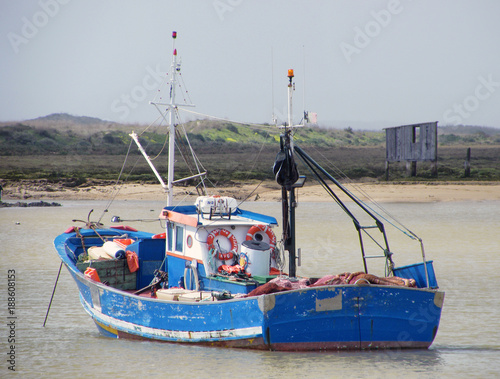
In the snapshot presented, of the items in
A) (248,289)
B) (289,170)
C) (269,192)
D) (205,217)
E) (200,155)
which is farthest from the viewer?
(200,155)

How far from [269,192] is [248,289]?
Result: 1250 inches

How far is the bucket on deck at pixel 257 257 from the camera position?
1359 cm

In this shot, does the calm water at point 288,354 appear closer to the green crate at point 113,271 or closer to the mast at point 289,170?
the green crate at point 113,271

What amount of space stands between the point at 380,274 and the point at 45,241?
13.8 metres

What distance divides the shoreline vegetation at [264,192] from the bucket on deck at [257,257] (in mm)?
26729

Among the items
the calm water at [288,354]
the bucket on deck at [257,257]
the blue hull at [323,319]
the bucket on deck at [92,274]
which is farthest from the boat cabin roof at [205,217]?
the calm water at [288,354]

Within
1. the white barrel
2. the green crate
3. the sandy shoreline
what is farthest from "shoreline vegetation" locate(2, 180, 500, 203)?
the green crate

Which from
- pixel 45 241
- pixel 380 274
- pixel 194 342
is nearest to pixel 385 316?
pixel 194 342

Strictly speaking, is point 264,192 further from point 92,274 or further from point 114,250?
point 92,274

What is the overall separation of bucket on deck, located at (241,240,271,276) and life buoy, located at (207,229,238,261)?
30cm

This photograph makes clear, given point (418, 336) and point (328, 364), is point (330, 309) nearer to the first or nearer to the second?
point (328, 364)

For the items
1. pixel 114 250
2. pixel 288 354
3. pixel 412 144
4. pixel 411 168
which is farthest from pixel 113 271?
pixel 411 168

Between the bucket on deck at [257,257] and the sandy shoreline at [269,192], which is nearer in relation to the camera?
the bucket on deck at [257,257]

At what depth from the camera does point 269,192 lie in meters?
44.5
